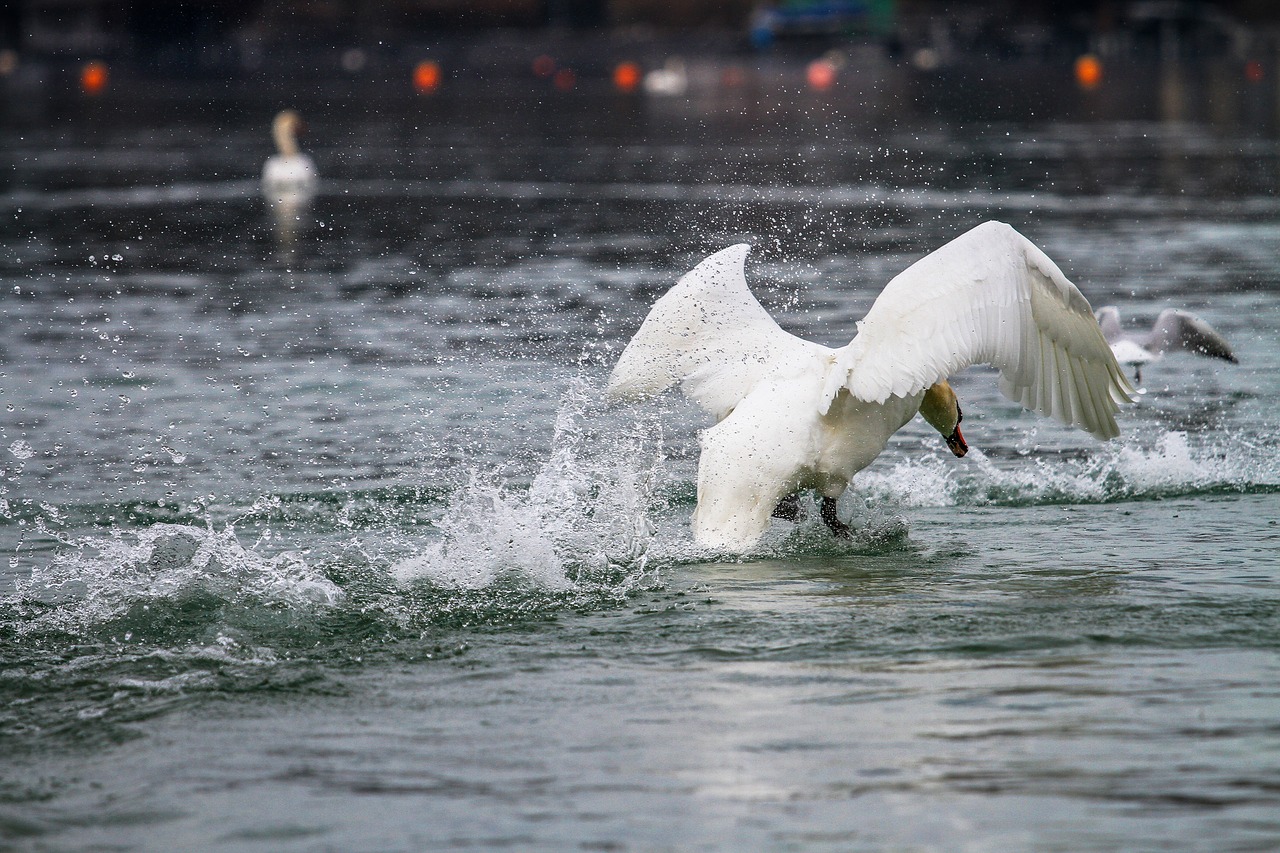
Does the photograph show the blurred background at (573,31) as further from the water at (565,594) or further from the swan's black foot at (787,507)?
the swan's black foot at (787,507)

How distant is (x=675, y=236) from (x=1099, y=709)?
1691cm

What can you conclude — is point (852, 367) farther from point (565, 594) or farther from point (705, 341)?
point (565, 594)

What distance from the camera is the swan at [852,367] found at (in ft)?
26.7

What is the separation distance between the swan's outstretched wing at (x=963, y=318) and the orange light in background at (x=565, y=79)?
229ft

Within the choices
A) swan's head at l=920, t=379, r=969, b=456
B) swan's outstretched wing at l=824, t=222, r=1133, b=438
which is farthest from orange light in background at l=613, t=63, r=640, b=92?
swan's outstretched wing at l=824, t=222, r=1133, b=438

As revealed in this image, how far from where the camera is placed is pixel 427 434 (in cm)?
1150

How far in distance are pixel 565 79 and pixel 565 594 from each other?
259ft

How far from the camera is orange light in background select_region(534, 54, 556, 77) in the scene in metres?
92.2

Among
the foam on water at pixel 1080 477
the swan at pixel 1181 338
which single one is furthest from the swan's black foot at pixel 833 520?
the swan at pixel 1181 338

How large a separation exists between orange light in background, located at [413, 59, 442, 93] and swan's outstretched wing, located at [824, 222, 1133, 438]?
235ft

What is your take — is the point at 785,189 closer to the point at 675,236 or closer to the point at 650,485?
the point at 675,236

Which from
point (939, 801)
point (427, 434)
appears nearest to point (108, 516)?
point (427, 434)

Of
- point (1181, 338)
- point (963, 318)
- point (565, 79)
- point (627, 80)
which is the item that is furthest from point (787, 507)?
point (565, 79)

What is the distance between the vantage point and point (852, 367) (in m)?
8.17
